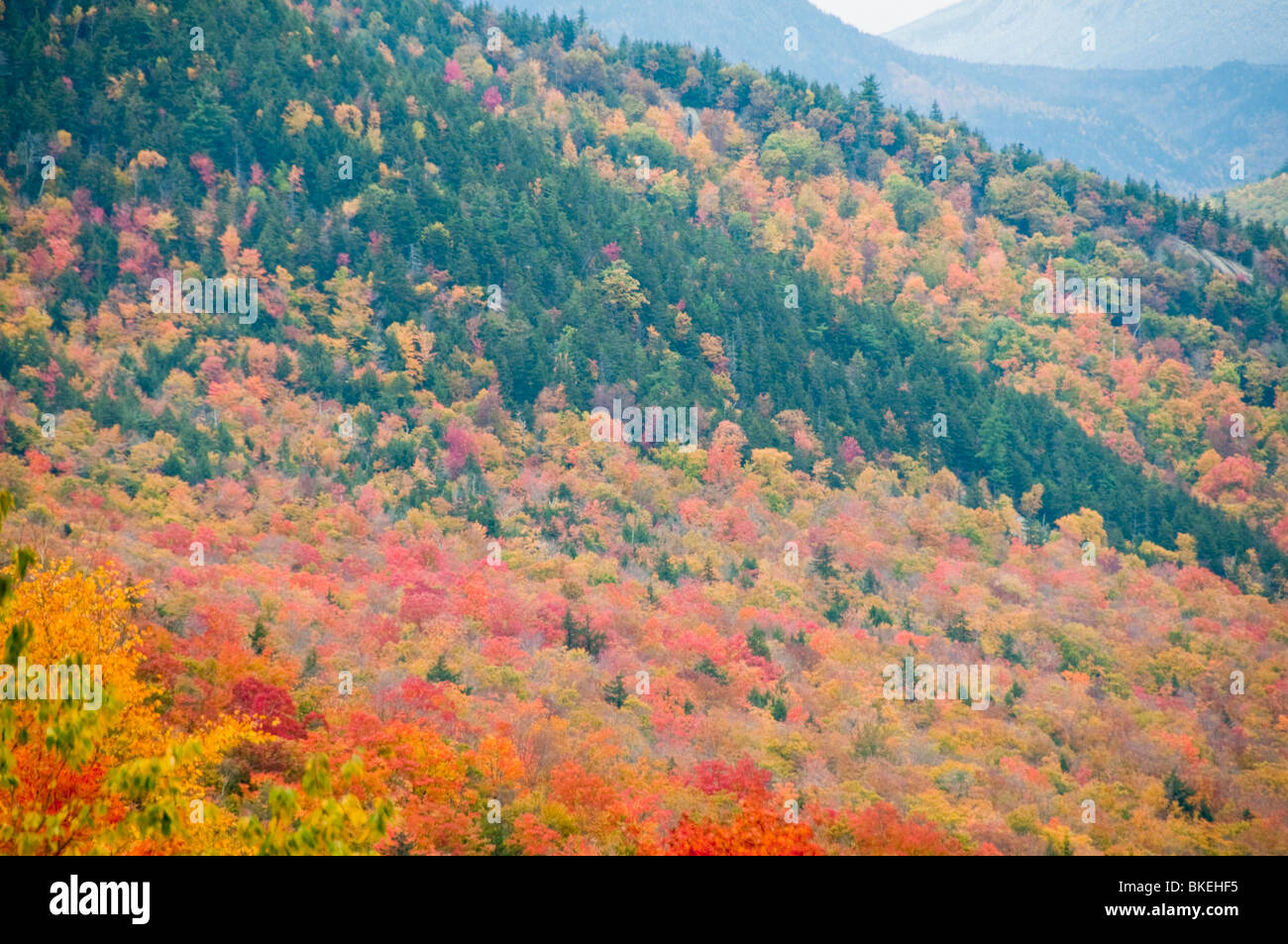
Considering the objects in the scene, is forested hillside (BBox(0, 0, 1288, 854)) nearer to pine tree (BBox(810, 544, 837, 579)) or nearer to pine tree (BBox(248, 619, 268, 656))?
pine tree (BBox(810, 544, 837, 579))
